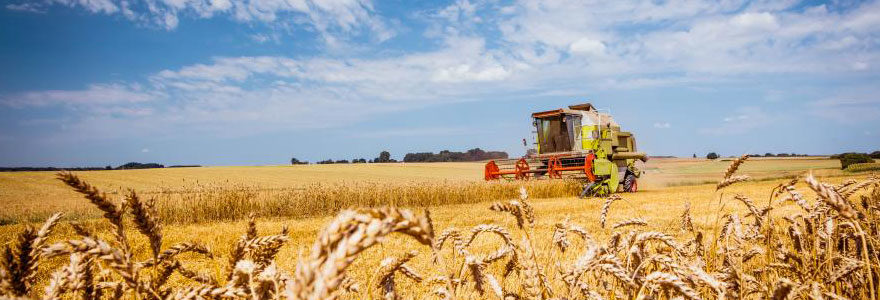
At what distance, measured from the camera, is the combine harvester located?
20469 millimetres

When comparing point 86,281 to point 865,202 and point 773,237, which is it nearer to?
point 773,237

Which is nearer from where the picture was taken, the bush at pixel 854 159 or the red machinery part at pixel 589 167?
the red machinery part at pixel 589 167

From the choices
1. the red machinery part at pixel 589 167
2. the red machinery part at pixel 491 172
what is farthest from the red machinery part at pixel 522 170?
the red machinery part at pixel 589 167

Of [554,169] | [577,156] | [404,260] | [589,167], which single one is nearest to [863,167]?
[577,156]

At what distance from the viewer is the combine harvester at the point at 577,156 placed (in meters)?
20.5

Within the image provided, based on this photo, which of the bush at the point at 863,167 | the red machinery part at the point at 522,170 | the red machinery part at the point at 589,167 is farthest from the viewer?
the bush at the point at 863,167

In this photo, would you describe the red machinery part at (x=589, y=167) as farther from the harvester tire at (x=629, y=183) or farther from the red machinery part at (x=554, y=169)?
the harvester tire at (x=629, y=183)

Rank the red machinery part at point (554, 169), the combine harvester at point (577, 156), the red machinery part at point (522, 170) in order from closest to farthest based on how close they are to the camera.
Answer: the red machinery part at point (554, 169)
the combine harvester at point (577, 156)
the red machinery part at point (522, 170)

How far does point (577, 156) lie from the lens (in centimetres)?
2092

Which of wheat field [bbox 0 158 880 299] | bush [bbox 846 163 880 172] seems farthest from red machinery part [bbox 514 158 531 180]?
bush [bbox 846 163 880 172]

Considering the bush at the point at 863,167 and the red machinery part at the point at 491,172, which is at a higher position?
the red machinery part at the point at 491,172

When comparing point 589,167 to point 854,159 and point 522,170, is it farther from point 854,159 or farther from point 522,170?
point 854,159

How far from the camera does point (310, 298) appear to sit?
26.4 inches

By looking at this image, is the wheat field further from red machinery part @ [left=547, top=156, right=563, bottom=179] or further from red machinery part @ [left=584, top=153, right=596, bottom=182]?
red machinery part @ [left=547, top=156, right=563, bottom=179]
